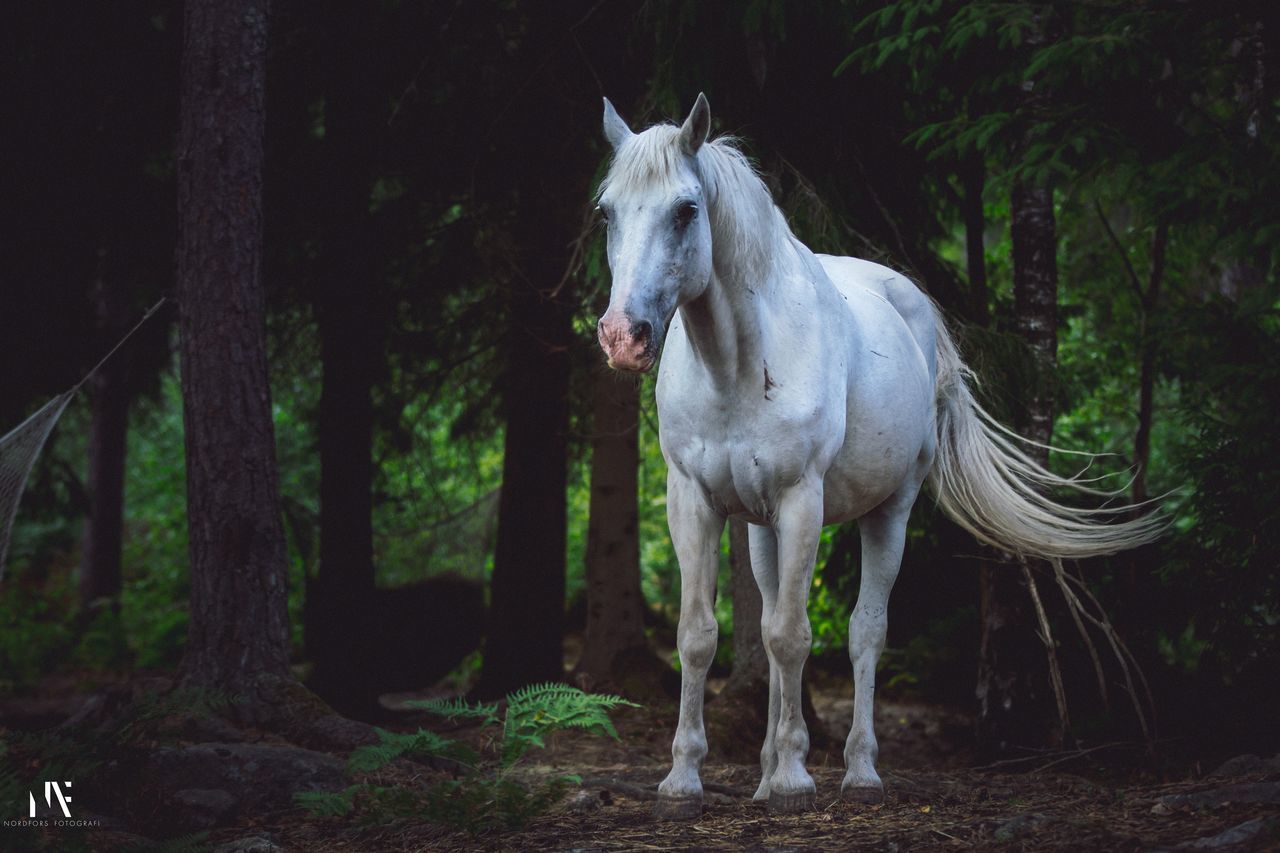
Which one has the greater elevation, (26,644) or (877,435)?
(877,435)

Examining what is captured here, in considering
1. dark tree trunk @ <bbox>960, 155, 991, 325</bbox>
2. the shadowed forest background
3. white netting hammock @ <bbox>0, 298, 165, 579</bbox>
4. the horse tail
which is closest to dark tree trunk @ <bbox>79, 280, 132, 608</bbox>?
the shadowed forest background

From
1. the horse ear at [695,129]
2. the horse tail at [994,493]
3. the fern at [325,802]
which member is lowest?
the fern at [325,802]

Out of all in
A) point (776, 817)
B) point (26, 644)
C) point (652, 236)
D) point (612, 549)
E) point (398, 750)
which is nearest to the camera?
point (652, 236)

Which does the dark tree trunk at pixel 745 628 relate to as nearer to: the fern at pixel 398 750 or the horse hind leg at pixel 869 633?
the horse hind leg at pixel 869 633

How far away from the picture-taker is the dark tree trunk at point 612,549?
32.5ft

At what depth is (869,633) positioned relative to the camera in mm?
5656

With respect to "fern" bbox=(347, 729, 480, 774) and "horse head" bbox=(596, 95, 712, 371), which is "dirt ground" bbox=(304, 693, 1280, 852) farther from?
"horse head" bbox=(596, 95, 712, 371)

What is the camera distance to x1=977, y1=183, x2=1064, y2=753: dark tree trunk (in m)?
7.38

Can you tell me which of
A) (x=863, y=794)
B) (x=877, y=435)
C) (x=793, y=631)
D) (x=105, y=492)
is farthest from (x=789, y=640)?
(x=105, y=492)

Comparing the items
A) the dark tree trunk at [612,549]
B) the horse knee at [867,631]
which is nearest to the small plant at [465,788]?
the horse knee at [867,631]

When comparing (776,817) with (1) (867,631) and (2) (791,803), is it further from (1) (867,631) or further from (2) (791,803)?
(1) (867,631)

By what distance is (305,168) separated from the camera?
927cm

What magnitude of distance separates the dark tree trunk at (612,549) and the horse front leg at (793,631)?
4.87 meters

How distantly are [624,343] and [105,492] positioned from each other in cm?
1439
